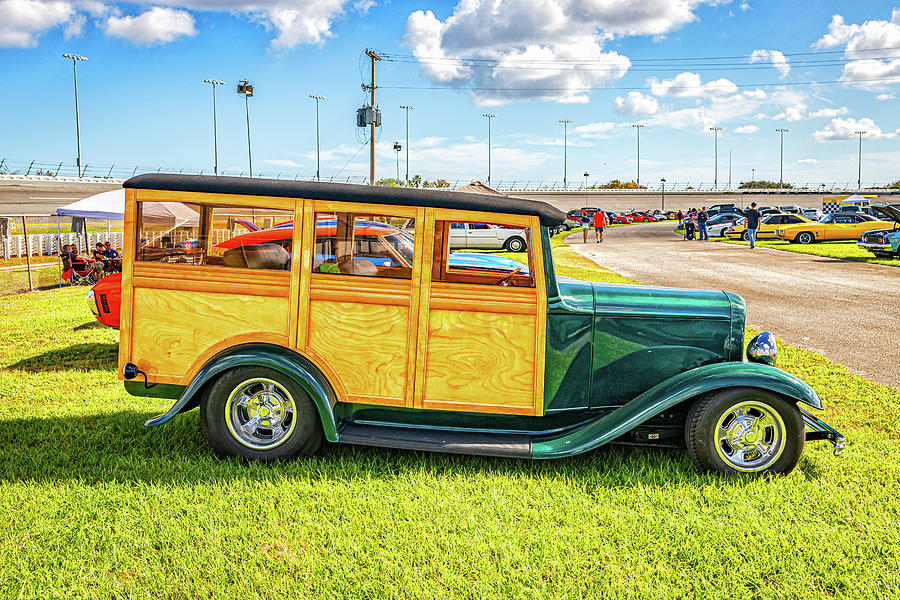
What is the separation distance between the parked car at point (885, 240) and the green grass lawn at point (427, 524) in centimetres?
1806

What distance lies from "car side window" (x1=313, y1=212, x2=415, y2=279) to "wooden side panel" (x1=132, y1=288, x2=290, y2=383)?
41cm

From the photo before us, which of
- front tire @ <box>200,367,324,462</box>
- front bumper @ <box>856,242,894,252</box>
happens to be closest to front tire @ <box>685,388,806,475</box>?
front tire @ <box>200,367,324,462</box>

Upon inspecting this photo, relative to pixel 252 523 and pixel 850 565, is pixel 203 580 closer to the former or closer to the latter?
pixel 252 523

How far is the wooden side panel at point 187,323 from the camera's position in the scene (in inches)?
170

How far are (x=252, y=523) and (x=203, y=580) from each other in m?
0.50

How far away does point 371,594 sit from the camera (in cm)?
297

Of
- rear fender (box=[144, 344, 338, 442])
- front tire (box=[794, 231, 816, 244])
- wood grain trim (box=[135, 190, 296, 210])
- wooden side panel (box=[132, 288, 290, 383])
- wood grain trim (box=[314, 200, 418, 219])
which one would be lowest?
rear fender (box=[144, 344, 338, 442])

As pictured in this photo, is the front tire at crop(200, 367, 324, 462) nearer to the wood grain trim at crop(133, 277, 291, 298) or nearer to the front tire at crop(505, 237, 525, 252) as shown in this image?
the wood grain trim at crop(133, 277, 291, 298)

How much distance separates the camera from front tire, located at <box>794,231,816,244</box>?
29.8m

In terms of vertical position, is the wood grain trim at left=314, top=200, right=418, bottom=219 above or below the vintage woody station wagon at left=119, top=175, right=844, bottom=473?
above

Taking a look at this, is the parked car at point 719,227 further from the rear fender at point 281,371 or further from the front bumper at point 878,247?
the rear fender at point 281,371

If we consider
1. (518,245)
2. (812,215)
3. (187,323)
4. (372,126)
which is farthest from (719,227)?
(187,323)

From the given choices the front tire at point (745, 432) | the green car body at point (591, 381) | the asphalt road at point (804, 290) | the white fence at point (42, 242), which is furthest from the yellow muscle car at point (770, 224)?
the front tire at point (745, 432)

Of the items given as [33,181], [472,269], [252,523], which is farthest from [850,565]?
[33,181]
